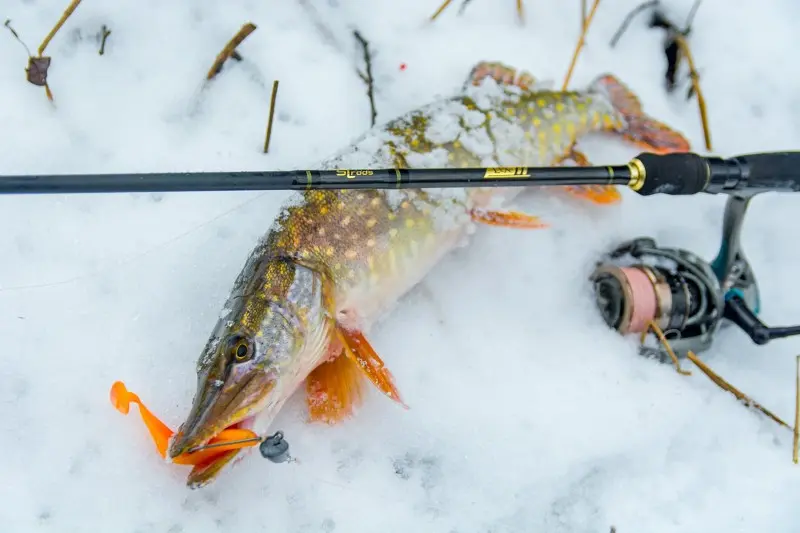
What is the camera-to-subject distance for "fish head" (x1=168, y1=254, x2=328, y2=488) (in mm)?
1573

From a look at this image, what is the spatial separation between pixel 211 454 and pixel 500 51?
1.82 metres

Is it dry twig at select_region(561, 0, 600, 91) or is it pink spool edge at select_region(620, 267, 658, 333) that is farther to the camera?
dry twig at select_region(561, 0, 600, 91)

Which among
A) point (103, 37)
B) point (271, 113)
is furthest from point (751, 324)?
point (103, 37)

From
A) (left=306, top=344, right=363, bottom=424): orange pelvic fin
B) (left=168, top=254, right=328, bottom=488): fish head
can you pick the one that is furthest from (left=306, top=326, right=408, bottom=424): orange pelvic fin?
(left=168, top=254, right=328, bottom=488): fish head

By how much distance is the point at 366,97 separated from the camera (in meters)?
2.47

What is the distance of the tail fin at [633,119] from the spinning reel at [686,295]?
47 centimetres

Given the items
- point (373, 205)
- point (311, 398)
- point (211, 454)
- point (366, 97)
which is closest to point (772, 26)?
point (366, 97)

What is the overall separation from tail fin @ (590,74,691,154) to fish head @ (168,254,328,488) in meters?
1.35

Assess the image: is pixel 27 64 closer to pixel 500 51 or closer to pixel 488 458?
pixel 500 51

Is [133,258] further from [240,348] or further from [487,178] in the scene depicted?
[487,178]

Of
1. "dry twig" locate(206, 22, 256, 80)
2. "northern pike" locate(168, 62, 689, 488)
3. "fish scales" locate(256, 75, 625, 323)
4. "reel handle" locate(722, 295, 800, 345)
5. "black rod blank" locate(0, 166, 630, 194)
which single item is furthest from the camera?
"dry twig" locate(206, 22, 256, 80)

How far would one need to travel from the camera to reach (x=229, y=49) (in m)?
2.34

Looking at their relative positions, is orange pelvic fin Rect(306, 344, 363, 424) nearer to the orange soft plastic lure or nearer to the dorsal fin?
the orange soft plastic lure

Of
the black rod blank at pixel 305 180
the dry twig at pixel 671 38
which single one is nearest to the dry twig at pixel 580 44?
the dry twig at pixel 671 38
